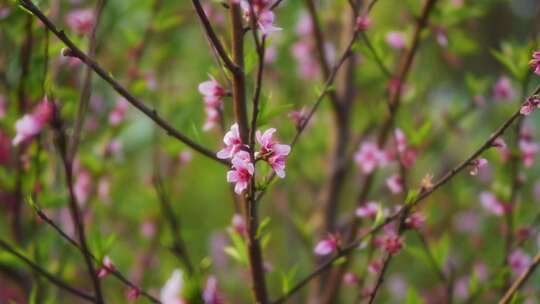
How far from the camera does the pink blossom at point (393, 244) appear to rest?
1.45 meters

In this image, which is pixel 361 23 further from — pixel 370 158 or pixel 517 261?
pixel 517 261

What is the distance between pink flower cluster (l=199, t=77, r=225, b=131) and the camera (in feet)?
4.69

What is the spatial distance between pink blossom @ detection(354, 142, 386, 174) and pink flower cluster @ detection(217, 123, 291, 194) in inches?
36.1

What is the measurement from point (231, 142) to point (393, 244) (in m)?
0.43

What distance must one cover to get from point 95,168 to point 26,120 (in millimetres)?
716

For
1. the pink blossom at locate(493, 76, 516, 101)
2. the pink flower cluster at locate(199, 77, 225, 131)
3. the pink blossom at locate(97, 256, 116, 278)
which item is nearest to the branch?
the pink blossom at locate(97, 256, 116, 278)

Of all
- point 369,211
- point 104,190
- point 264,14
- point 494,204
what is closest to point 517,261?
point 494,204

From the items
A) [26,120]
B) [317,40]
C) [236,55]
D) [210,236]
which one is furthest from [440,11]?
[210,236]

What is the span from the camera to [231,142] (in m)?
1.29

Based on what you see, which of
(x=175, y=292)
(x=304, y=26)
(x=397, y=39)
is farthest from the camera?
(x=304, y=26)

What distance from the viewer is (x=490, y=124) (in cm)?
440

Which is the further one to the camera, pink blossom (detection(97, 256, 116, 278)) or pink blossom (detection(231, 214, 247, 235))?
pink blossom (detection(231, 214, 247, 235))

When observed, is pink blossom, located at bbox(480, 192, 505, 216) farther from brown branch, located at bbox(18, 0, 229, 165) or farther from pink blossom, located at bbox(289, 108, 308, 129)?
brown branch, located at bbox(18, 0, 229, 165)

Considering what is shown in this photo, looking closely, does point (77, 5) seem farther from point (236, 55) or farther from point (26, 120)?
point (236, 55)
